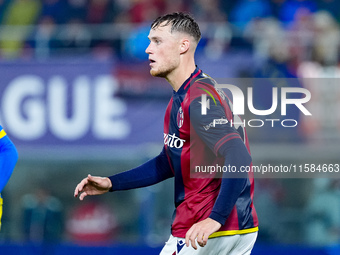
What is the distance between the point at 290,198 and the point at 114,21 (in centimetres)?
387

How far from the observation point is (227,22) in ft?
35.3

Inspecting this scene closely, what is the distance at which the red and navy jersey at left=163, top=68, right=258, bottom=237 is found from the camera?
4117 mm

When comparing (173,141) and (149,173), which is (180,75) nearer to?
(173,141)

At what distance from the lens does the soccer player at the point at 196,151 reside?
13.3 feet

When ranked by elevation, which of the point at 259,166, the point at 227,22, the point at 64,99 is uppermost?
the point at 227,22

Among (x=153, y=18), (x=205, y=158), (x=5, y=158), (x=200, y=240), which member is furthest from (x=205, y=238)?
(x=153, y=18)

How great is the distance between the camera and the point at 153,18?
1074cm

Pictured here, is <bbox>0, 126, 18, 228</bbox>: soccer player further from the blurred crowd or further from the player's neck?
the blurred crowd

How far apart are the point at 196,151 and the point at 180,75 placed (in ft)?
1.67

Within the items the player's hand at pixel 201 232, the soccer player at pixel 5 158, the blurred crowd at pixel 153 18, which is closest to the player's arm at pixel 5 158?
the soccer player at pixel 5 158

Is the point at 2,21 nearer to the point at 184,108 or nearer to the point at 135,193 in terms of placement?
the point at 135,193

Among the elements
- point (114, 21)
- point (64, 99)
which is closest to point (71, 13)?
point (114, 21)

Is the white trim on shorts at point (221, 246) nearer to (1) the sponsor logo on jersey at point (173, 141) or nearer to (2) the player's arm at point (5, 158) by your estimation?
(1) the sponsor logo on jersey at point (173, 141)

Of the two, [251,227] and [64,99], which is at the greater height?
[64,99]
